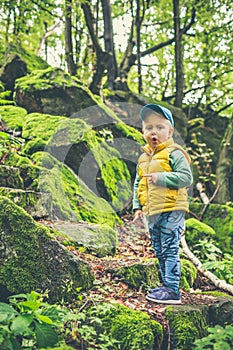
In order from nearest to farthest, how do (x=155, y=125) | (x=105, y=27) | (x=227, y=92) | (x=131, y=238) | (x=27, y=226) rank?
1. (x=27, y=226)
2. (x=155, y=125)
3. (x=131, y=238)
4. (x=105, y=27)
5. (x=227, y=92)

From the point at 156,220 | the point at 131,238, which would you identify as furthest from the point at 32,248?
the point at 131,238

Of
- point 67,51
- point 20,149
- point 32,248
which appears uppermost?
point 67,51

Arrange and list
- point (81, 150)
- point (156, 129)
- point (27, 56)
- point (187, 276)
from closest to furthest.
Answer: point (156, 129) → point (187, 276) → point (81, 150) → point (27, 56)

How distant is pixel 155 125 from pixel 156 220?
3.09ft

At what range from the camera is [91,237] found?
5.19 meters

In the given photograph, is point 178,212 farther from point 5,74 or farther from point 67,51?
point 67,51

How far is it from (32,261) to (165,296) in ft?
4.21

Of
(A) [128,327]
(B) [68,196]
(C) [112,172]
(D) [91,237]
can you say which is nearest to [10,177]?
(B) [68,196]

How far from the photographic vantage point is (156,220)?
3959 millimetres

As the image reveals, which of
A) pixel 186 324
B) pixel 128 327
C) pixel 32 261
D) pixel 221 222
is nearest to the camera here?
pixel 128 327

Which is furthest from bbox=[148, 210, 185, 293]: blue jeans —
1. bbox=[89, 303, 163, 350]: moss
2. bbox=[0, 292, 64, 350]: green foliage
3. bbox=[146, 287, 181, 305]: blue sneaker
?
bbox=[0, 292, 64, 350]: green foliage

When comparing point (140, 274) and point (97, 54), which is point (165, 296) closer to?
point (140, 274)

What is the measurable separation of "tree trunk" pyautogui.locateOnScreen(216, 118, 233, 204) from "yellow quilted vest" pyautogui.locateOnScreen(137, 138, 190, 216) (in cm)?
631

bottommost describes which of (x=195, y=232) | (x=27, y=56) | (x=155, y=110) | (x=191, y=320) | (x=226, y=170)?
(x=195, y=232)
